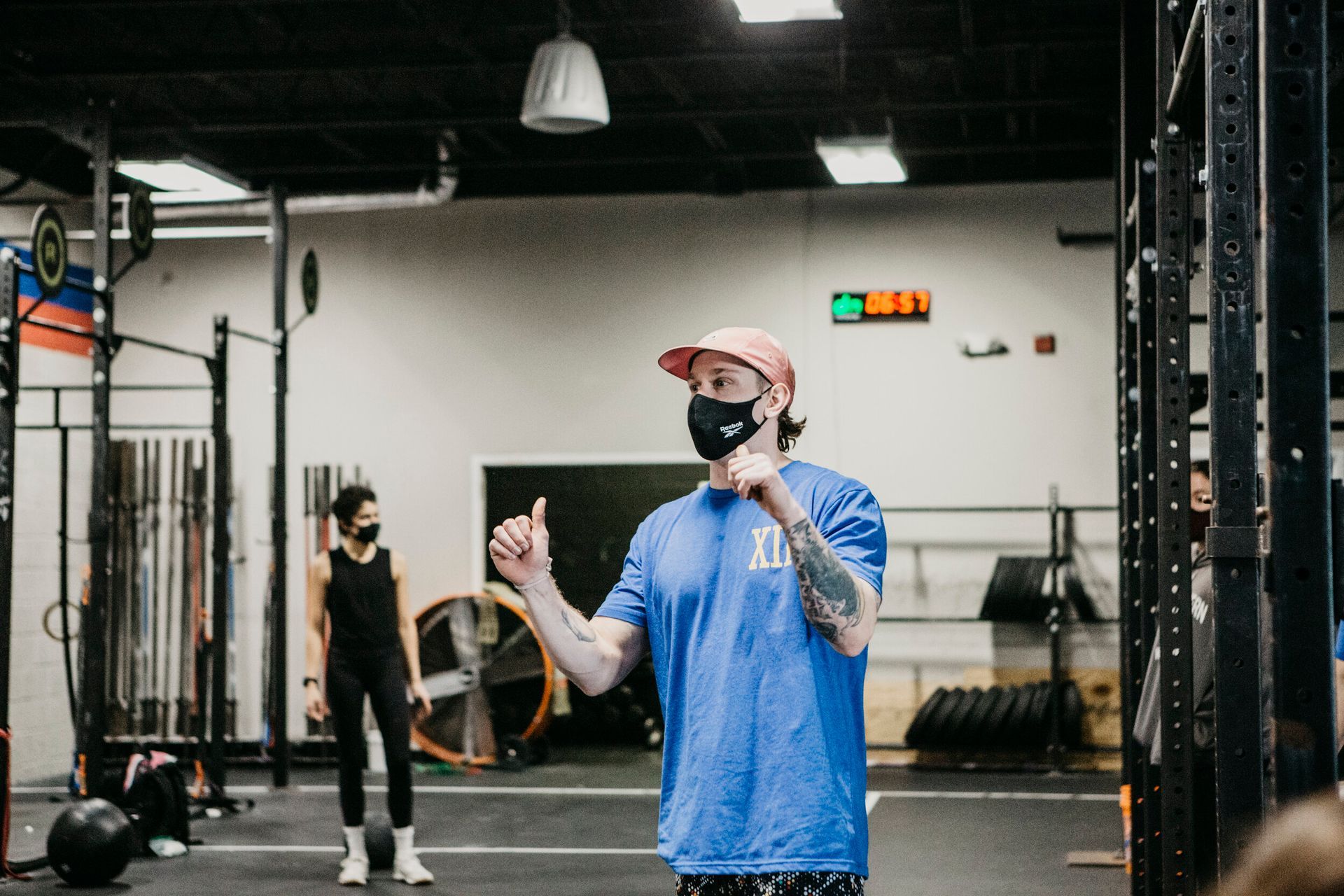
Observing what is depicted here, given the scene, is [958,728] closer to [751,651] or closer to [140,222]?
[140,222]

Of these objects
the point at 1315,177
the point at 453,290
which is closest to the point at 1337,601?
the point at 1315,177

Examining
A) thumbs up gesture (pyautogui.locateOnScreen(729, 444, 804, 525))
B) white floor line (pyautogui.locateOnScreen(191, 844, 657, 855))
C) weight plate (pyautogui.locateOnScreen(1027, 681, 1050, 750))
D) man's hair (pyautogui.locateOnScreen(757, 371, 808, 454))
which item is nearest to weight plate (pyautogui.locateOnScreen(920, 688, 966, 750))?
weight plate (pyautogui.locateOnScreen(1027, 681, 1050, 750))

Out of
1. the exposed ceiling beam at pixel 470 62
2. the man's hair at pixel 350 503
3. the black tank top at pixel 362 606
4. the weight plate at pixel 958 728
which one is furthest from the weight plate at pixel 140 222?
the weight plate at pixel 958 728

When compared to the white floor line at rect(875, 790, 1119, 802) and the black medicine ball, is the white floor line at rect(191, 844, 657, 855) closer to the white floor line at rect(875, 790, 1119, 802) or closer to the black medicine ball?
the black medicine ball

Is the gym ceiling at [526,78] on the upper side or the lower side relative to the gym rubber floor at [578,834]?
upper

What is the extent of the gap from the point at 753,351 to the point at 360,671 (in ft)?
12.0

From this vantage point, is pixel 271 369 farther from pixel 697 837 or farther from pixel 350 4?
pixel 697 837

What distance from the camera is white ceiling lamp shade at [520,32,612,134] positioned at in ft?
20.2

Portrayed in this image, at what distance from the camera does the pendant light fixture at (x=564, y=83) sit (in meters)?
6.15

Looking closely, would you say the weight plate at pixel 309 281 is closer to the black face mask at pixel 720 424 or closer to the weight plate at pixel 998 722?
the weight plate at pixel 998 722

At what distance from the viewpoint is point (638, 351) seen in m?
9.27

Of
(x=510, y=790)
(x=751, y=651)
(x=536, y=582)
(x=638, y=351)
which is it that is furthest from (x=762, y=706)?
(x=638, y=351)

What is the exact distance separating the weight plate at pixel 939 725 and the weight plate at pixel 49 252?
516 cm

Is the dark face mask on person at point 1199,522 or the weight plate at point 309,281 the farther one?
the weight plate at point 309,281
